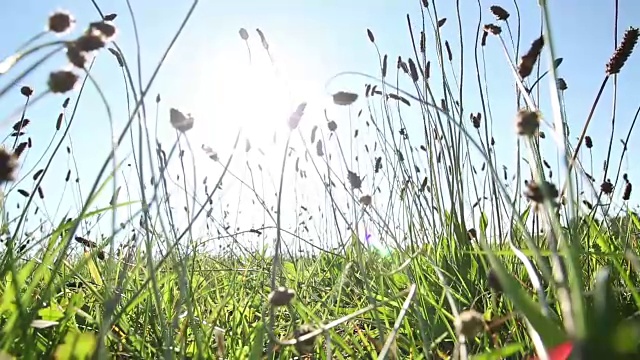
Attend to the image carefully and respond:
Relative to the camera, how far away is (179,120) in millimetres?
811

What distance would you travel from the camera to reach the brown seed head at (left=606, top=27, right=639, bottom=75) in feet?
3.11

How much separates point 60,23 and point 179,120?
20 centimetres

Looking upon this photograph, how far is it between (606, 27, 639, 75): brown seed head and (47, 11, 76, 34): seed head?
84 cm

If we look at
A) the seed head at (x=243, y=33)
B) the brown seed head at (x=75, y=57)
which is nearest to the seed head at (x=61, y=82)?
the brown seed head at (x=75, y=57)

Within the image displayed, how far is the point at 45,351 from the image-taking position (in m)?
0.97

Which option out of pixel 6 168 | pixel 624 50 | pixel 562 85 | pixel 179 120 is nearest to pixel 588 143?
pixel 562 85

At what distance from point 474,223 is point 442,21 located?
0.69 metres

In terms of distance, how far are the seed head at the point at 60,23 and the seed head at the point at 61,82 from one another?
10cm

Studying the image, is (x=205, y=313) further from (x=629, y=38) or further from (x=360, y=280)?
(x=629, y=38)

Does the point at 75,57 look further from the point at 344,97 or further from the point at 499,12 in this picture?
the point at 499,12

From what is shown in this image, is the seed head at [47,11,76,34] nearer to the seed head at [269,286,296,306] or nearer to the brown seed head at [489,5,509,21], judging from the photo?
the seed head at [269,286,296,306]

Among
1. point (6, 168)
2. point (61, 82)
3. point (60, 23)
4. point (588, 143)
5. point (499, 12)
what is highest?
point (499, 12)

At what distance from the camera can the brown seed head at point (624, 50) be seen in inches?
37.3

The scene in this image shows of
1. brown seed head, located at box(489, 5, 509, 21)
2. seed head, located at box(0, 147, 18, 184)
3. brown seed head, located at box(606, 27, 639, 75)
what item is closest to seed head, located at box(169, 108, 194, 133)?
seed head, located at box(0, 147, 18, 184)
